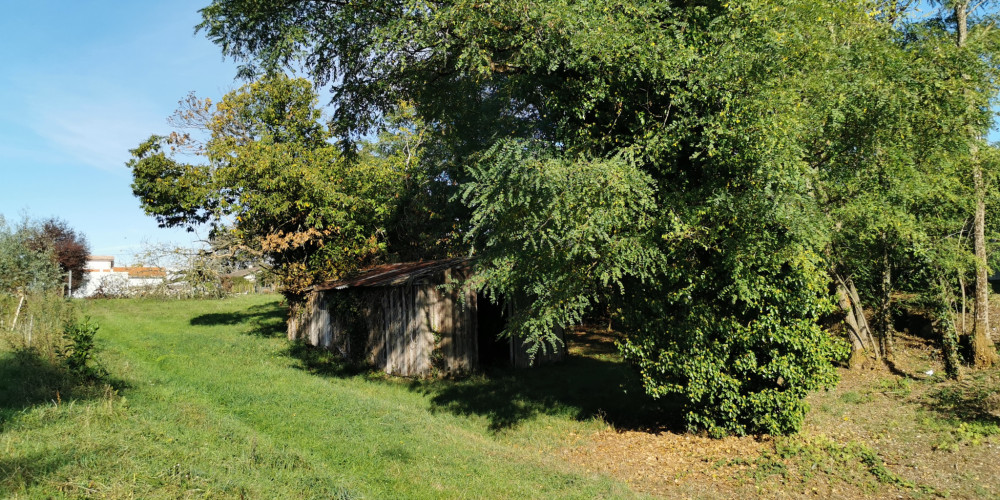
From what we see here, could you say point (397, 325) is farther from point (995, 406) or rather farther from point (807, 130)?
point (995, 406)

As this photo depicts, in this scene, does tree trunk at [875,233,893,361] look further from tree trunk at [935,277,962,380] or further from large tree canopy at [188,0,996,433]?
large tree canopy at [188,0,996,433]

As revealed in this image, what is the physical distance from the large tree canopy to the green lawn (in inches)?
91.7

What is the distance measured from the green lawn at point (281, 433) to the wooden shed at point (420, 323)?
0.78m

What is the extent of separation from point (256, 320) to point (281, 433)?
62.3 ft

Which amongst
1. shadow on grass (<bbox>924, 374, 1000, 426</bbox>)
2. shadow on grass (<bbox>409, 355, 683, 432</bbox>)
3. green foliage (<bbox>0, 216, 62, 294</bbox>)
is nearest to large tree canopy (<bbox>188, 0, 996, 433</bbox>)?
shadow on grass (<bbox>409, 355, 683, 432</bbox>)

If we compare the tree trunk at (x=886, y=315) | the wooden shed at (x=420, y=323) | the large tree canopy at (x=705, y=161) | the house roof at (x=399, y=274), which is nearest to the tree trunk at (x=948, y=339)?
the tree trunk at (x=886, y=315)

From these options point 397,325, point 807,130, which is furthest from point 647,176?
point 397,325

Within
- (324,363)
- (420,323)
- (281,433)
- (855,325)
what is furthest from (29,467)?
(855,325)

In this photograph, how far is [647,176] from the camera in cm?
827

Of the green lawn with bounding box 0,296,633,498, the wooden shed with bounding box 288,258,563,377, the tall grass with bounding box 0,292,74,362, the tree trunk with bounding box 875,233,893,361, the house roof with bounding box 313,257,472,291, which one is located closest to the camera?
the green lawn with bounding box 0,296,633,498

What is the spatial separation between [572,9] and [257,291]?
134ft

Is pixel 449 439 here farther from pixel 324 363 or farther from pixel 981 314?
pixel 981 314

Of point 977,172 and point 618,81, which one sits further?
point 977,172

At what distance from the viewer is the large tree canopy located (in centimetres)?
778
